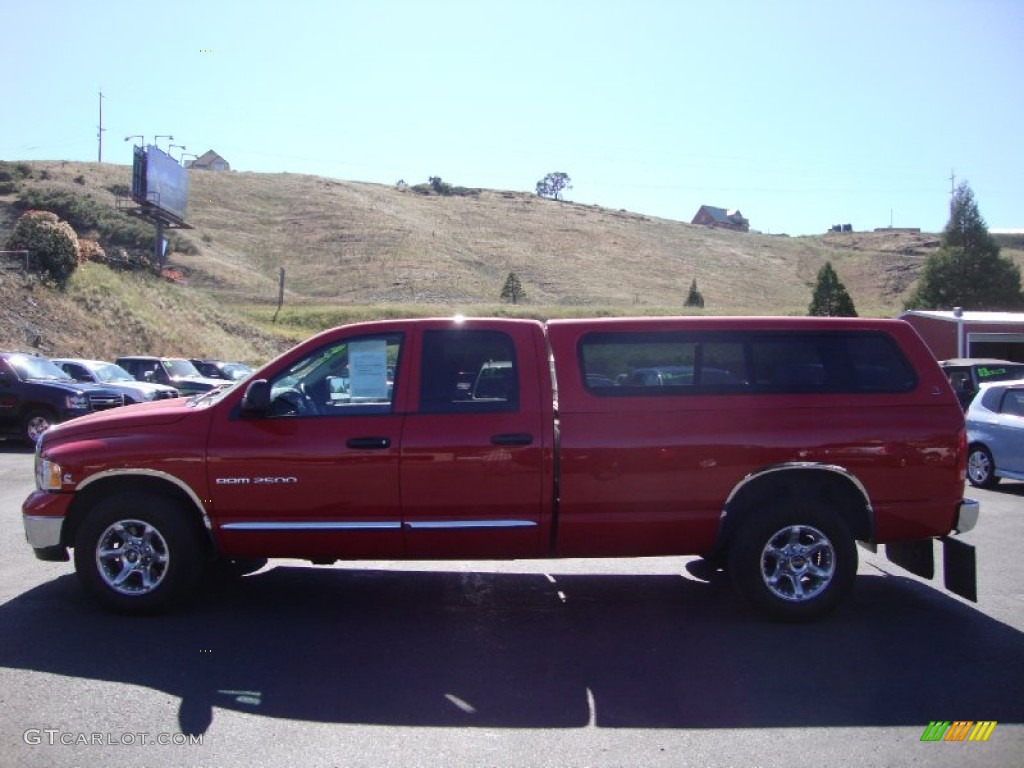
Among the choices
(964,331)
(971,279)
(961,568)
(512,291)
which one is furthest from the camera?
(512,291)

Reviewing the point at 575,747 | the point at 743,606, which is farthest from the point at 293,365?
the point at 743,606

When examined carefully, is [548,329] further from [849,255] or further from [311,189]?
[849,255]

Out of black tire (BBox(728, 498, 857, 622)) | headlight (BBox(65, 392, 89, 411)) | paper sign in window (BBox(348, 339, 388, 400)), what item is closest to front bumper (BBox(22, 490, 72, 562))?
paper sign in window (BBox(348, 339, 388, 400))

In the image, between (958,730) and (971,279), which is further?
(971,279)

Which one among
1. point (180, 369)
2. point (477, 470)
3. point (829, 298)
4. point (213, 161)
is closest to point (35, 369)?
point (180, 369)

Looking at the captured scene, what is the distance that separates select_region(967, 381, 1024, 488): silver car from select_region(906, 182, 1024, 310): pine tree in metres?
41.4

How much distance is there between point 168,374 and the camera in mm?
22859

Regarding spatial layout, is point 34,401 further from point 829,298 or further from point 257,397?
point 829,298

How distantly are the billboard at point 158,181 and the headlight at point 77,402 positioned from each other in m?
27.8

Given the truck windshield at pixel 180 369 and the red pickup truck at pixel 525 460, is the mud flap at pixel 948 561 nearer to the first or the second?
the red pickup truck at pixel 525 460

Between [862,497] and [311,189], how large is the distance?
9019cm

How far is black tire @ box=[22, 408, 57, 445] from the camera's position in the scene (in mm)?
16688

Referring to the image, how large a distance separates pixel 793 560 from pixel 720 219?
129m

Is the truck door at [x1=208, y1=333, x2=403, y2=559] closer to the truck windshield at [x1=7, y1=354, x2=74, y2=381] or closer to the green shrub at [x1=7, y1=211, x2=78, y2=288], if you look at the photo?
the truck windshield at [x1=7, y1=354, x2=74, y2=381]
